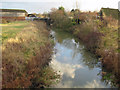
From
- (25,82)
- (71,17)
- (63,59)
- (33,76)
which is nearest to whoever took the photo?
(25,82)

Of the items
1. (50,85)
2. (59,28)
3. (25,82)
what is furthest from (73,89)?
(59,28)

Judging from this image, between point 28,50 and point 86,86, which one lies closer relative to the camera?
point 86,86

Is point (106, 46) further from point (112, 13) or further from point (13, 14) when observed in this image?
point (13, 14)

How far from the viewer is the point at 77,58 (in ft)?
33.0

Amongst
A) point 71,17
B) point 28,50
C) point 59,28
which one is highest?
point 71,17

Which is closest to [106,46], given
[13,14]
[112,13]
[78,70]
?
[78,70]

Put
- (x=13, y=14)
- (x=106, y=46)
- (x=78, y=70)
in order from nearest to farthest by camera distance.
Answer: (x=78, y=70)
(x=106, y=46)
(x=13, y=14)

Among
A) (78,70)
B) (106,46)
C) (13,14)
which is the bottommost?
(78,70)

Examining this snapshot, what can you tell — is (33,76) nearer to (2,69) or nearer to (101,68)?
(2,69)

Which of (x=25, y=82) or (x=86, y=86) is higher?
(x=25, y=82)

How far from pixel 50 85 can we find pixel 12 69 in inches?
83.0

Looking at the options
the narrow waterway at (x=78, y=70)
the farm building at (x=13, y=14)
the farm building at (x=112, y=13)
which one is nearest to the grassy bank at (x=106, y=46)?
the narrow waterway at (x=78, y=70)

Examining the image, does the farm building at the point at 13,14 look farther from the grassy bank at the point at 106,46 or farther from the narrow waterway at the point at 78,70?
the narrow waterway at the point at 78,70

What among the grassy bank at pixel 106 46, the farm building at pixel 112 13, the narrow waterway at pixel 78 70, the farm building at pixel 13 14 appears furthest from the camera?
the farm building at pixel 13 14
